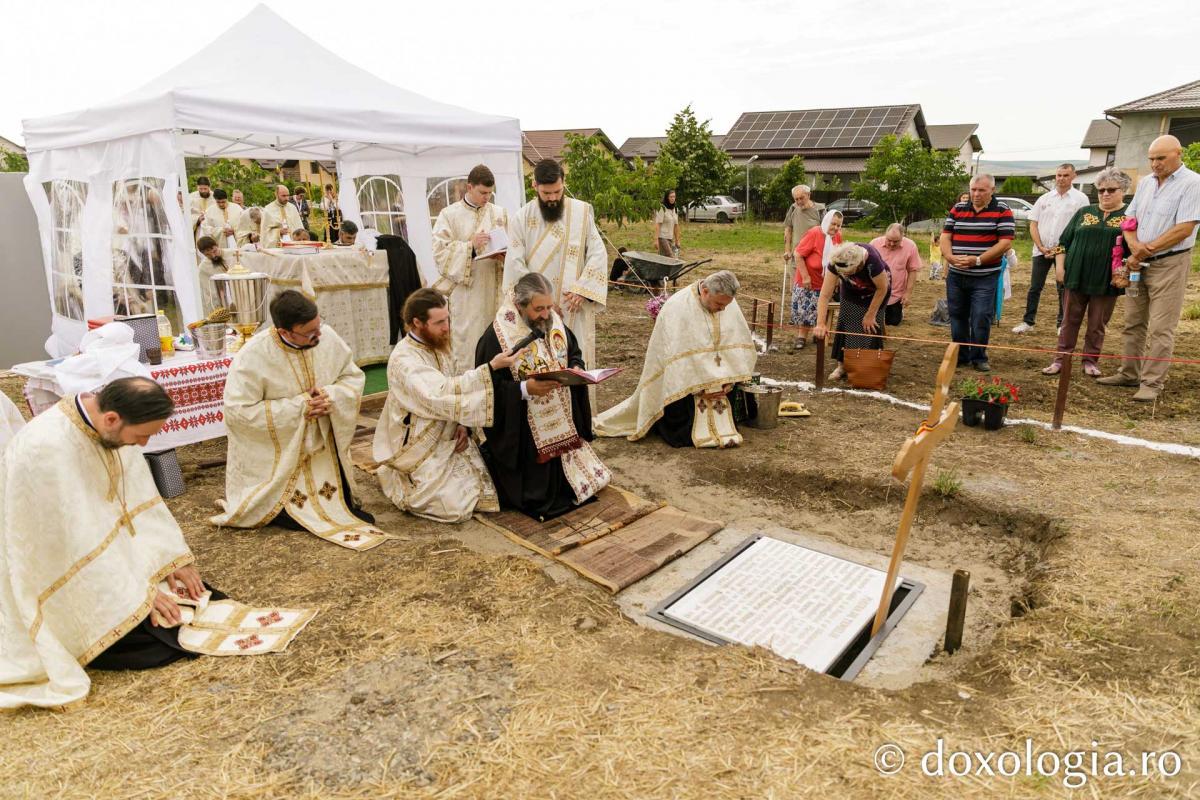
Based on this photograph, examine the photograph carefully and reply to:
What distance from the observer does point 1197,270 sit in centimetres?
1527

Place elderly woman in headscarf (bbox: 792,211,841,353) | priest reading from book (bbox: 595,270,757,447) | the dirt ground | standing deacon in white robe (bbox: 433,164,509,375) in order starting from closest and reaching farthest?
1. the dirt ground
2. priest reading from book (bbox: 595,270,757,447)
3. standing deacon in white robe (bbox: 433,164,509,375)
4. elderly woman in headscarf (bbox: 792,211,841,353)

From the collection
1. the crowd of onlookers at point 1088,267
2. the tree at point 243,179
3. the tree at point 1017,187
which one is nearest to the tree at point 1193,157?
the crowd of onlookers at point 1088,267

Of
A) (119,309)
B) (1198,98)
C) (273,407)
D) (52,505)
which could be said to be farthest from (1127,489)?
(1198,98)

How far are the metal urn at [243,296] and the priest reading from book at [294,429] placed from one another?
4.66 feet

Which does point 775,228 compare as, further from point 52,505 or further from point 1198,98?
point 52,505

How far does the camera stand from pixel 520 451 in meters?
5.05

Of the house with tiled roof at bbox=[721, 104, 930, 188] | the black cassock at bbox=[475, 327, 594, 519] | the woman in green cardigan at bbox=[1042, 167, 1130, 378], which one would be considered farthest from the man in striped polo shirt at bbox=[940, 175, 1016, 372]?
the house with tiled roof at bbox=[721, 104, 930, 188]

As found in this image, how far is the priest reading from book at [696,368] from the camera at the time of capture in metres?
6.22

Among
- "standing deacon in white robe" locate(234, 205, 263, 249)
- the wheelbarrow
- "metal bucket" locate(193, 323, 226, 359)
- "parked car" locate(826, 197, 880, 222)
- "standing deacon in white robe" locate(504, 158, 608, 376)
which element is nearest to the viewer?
"metal bucket" locate(193, 323, 226, 359)

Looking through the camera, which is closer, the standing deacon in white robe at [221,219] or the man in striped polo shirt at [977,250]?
the man in striped polo shirt at [977,250]

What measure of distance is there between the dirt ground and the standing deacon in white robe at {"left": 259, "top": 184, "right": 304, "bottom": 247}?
7.57m

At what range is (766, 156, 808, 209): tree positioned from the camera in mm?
31500

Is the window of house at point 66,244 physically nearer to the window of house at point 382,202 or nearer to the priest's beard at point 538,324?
the window of house at point 382,202

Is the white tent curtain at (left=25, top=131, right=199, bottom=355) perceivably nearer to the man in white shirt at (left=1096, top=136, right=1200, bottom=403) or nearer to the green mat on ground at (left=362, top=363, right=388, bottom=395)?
the green mat on ground at (left=362, top=363, right=388, bottom=395)
